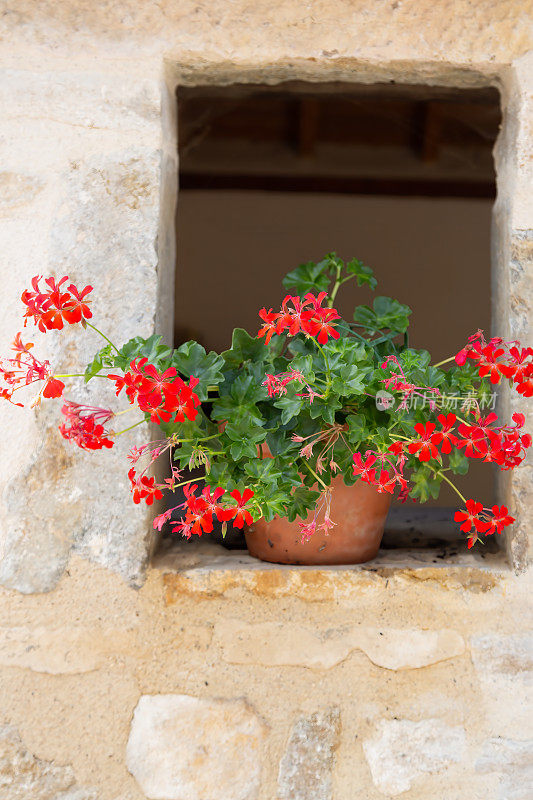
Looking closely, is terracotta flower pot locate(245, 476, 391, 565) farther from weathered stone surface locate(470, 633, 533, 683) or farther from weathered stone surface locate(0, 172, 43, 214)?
weathered stone surface locate(0, 172, 43, 214)

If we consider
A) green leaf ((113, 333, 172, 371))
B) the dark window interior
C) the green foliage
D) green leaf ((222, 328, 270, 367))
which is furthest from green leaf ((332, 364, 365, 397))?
the dark window interior

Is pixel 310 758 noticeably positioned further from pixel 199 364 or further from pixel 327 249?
pixel 327 249

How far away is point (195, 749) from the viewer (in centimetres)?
122

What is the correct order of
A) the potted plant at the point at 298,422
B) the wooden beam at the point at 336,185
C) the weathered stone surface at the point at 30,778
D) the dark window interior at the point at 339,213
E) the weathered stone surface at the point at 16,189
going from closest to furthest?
the potted plant at the point at 298,422
the weathered stone surface at the point at 30,778
the weathered stone surface at the point at 16,189
the dark window interior at the point at 339,213
the wooden beam at the point at 336,185

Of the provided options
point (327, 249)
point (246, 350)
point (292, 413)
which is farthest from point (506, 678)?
point (327, 249)

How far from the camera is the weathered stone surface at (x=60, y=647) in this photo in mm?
1242

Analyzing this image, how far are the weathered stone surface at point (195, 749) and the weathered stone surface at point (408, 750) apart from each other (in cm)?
21

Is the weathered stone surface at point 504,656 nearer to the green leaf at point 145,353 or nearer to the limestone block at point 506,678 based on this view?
the limestone block at point 506,678

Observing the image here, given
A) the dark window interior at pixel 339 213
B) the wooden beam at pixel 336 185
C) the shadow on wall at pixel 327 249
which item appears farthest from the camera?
the shadow on wall at pixel 327 249

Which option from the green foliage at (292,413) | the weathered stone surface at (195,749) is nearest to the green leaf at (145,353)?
the green foliage at (292,413)

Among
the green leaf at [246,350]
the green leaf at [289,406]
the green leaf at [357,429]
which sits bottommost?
the green leaf at [357,429]

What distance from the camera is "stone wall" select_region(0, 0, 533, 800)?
1227 mm

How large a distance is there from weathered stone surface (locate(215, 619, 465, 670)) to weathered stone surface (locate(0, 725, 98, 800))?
346 millimetres

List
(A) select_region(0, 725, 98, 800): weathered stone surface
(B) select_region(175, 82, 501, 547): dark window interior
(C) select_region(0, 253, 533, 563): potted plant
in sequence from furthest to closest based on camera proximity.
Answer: (B) select_region(175, 82, 501, 547): dark window interior < (A) select_region(0, 725, 98, 800): weathered stone surface < (C) select_region(0, 253, 533, 563): potted plant
